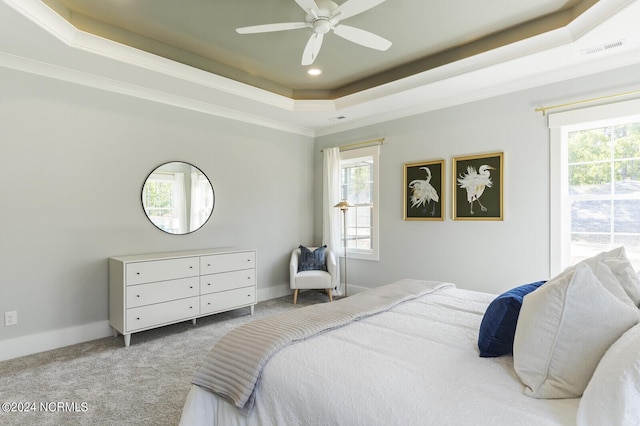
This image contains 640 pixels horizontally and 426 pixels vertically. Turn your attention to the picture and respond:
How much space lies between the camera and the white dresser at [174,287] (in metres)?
3.23

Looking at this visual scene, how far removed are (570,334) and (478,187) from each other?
293 centimetres

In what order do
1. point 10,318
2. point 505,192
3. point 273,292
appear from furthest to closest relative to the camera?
point 273,292 < point 505,192 < point 10,318

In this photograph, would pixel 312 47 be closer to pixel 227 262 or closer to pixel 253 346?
pixel 253 346

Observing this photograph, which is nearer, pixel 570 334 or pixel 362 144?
pixel 570 334

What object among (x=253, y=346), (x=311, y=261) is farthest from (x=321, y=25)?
(x=311, y=261)

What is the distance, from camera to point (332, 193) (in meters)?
5.20

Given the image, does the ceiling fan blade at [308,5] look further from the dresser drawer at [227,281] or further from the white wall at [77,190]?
the dresser drawer at [227,281]

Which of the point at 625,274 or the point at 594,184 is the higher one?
the point at 594,184

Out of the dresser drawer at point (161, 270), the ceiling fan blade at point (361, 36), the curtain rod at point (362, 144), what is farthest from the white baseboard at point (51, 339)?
the curtain rod at point (362, 144)

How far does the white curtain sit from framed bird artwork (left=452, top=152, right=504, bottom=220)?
1738 millimetres

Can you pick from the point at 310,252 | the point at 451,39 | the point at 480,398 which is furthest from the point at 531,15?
the point at 310,252

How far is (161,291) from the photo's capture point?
342 cm

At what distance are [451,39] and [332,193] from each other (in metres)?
2.60

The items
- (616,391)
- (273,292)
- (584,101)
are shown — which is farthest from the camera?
(273,292)
